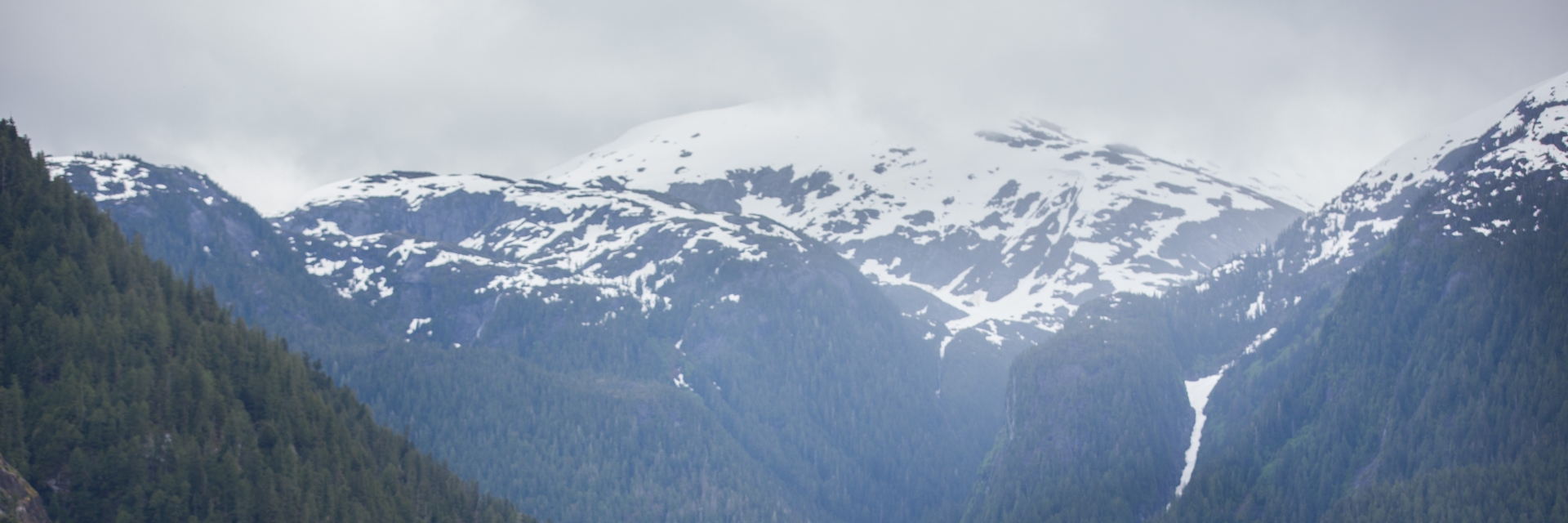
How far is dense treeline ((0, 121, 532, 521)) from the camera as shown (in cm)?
14238

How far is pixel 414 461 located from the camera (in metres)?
193

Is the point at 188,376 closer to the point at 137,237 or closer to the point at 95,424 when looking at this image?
the point at 95,424

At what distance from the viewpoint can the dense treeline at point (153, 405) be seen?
142m

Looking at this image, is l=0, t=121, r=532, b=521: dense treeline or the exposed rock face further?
l=0, t=121, r=532, b=521: dense treeline

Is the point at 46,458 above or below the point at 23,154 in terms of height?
below

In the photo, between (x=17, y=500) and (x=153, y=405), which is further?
(x=153, y=405)

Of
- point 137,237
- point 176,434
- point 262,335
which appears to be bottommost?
point 176,434

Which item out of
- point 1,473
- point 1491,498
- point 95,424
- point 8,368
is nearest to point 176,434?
point 95,424

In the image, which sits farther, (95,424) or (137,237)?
(137,237)

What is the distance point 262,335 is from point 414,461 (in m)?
Answer: 28.3

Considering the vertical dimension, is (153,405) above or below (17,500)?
above

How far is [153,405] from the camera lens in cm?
15562

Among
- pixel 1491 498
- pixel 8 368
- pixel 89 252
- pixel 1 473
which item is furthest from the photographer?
pixel 1491 498

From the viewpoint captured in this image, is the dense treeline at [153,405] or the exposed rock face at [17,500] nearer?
the exposed rock face at [17,500]
